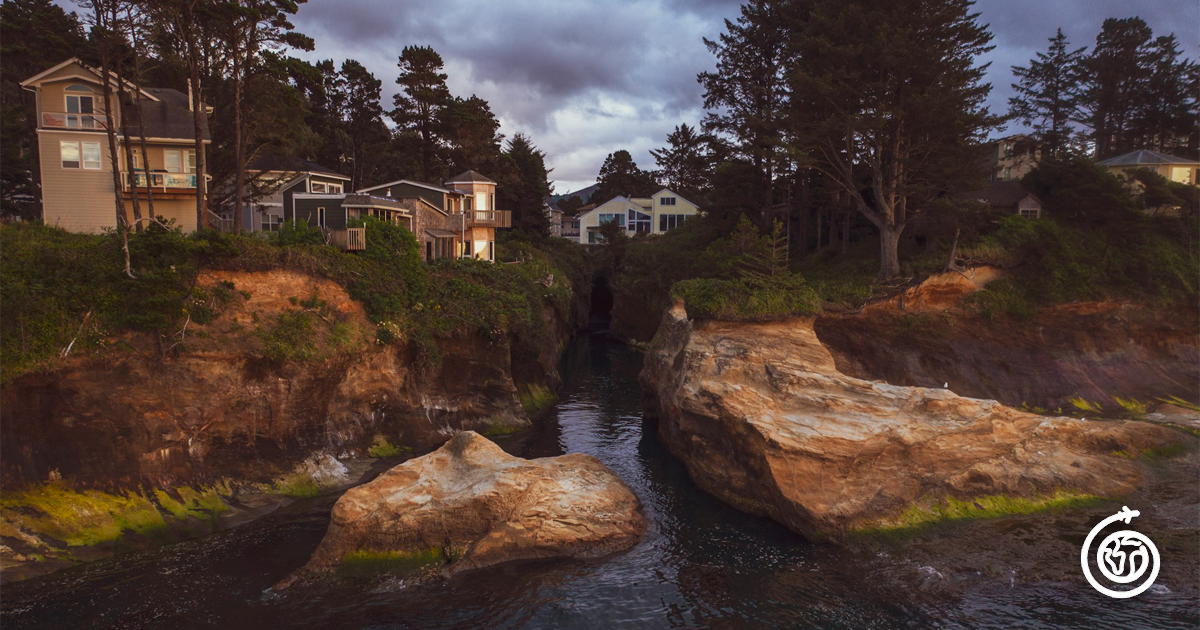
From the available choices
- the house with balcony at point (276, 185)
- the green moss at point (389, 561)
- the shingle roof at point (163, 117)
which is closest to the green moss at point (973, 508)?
the green moss at point (389, 561)

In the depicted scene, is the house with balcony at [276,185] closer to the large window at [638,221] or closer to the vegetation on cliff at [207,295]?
the vegetation on cliff at [207,295]

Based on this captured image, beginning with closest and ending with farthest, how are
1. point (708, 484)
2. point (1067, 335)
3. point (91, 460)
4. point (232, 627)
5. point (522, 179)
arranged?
point (232, 627) → point (91, 460) → point (708, 484) → point (1067, 335) → point (522, 179)

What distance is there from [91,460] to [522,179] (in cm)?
4740

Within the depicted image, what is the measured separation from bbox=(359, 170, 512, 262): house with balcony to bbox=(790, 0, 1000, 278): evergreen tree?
2398 cm

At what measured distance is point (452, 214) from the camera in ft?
151

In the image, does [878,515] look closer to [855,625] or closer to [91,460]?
[855,625]

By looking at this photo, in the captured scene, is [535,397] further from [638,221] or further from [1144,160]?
[638,221]

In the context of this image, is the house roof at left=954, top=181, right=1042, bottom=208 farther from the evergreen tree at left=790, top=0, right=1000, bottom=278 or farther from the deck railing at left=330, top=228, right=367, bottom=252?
the deck railing at left=330, top=228, right=367, bottom=252

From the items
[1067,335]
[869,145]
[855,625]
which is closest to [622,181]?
[869,145]

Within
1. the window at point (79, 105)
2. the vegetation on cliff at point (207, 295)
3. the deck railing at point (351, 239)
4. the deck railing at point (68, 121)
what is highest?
the window at point (79, 105)

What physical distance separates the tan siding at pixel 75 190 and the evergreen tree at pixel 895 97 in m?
36.8

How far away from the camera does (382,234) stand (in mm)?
31141

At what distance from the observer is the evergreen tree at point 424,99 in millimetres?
54031

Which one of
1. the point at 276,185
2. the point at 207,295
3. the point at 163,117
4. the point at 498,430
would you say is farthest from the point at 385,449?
the point at 163,117
